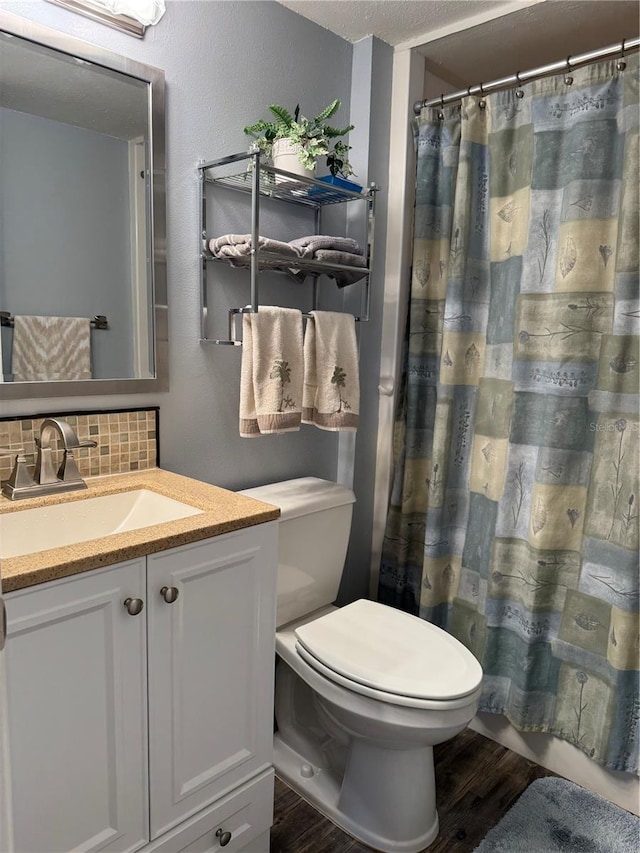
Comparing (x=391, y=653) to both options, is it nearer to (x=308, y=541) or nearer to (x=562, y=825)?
(x=308, y=541)

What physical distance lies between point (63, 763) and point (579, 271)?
1679 mm

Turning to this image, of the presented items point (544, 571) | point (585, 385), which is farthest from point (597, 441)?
point (544, 571)

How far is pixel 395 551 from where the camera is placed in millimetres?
2244

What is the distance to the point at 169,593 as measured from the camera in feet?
4.07

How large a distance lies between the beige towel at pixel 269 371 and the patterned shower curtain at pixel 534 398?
0.56 metres

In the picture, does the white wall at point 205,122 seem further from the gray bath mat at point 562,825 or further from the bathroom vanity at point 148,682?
the gray bath mat at point 562,825

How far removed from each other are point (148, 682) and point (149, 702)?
4 centimetres

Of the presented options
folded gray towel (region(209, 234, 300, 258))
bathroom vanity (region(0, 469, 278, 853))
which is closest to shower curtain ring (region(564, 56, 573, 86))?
folded gray towel (region(209, 234, 300, 258))

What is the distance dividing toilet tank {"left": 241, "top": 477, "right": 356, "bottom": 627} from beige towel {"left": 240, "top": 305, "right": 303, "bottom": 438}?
24cm

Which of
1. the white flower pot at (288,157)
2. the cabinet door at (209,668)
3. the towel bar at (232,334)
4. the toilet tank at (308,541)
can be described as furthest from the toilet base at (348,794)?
the white flower pot at (288,157)

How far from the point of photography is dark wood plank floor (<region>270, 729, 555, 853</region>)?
164cm

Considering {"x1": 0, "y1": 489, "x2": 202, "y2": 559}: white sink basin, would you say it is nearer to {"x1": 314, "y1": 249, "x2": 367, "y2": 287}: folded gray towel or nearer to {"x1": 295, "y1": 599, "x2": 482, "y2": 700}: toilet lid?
{"x1": 295, "y1": 599, "x2": 482, "y2": 700}: toilet lid

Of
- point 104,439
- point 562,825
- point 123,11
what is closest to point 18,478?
point 104,439

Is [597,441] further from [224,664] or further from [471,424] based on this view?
[224,664]
